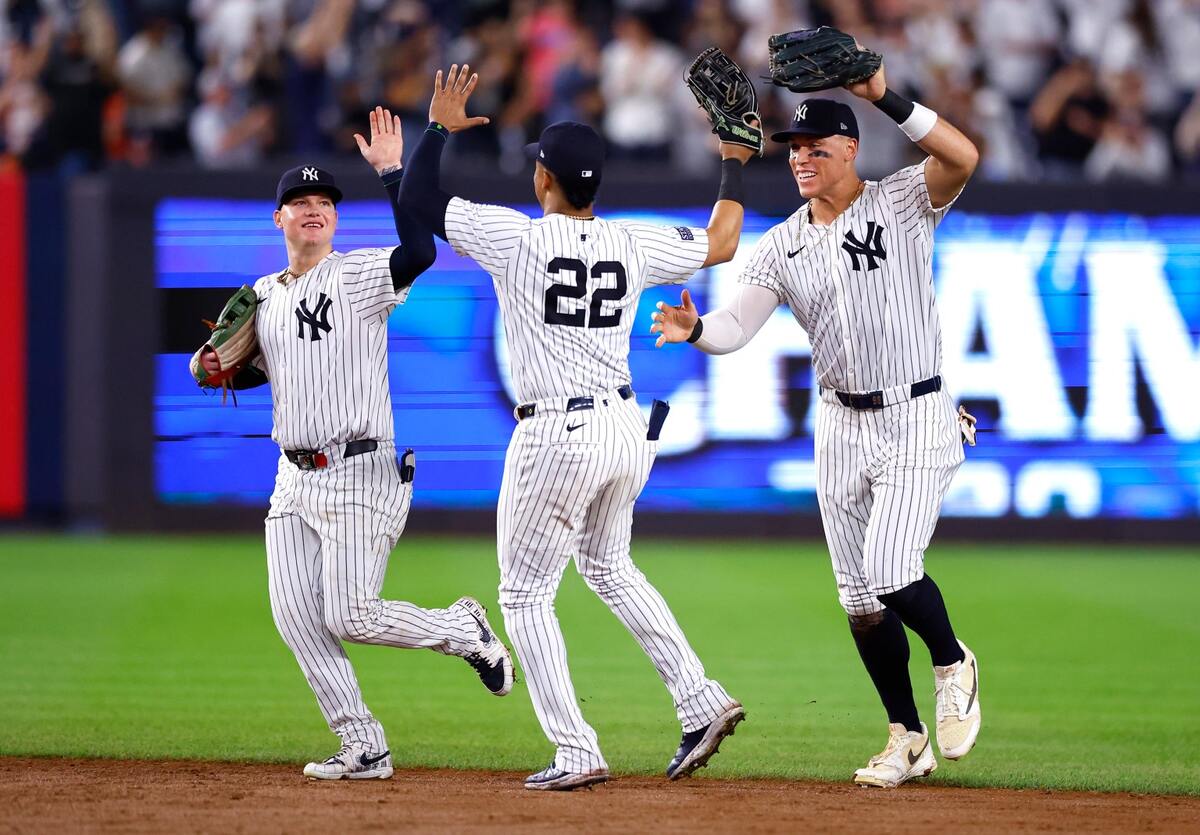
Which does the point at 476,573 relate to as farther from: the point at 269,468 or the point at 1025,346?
the point at 1025,346

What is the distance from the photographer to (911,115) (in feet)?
21.7

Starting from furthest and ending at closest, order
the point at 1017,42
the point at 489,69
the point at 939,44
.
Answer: the point at 1017,42 < the point at 939,44 < the point at 489,69

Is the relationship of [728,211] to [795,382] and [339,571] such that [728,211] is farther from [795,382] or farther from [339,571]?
[795,382]

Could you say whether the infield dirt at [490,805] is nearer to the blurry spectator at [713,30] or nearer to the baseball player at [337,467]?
the baseball player at [337,467]

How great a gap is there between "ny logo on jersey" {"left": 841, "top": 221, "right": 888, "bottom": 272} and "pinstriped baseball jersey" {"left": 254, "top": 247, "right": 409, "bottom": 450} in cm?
178

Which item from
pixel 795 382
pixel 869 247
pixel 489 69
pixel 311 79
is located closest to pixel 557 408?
pixel 869 247

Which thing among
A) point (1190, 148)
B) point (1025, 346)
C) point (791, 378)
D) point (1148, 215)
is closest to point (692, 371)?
point (791, 378)

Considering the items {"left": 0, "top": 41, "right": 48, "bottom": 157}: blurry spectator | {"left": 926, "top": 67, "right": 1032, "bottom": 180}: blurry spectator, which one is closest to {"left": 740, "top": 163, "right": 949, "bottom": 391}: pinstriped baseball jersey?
{"left": 926, "top": 67, "right": 1032, "bottom": 180}: blurry spectator

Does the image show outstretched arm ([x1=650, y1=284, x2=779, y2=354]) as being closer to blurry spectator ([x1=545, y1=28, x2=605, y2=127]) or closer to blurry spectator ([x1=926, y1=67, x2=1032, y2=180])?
blurry spectator ([x1=545, y1=28, x2=605, y2=127])

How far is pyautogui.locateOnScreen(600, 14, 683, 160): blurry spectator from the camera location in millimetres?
15688

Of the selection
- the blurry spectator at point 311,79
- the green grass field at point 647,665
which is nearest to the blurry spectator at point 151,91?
the blurry spectator at point 311,79

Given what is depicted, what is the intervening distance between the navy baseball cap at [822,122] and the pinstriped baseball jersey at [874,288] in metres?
0.28

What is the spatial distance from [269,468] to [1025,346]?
635cm

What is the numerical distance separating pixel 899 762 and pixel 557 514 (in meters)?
1.76
